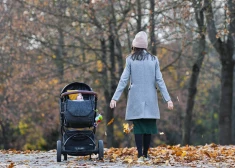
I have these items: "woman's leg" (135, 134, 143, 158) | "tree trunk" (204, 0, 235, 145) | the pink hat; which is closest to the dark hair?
the pink hat

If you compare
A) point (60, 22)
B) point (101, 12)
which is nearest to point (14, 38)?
point (60, 22)

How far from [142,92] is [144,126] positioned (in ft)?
1.84

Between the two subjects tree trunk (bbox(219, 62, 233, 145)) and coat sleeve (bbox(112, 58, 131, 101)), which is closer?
coat sleeve (bbox(112, 58, 131, 101))

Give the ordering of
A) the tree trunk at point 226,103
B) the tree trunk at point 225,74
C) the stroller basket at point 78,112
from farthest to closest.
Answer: the tree trunk at point 226,103
the tree trunk at point 225,74
the stroller basket at point 78,112

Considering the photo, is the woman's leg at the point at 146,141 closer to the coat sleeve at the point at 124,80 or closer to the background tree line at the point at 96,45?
the coat sleeve at the point at 124,80

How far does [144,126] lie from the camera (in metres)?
10.4

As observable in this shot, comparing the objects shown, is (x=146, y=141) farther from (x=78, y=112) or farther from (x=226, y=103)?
(x=226, y=103)

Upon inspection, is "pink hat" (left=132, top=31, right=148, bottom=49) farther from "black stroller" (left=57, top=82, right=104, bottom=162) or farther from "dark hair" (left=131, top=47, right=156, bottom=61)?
"black stroller" (left=57, top=82, right=104, bottom=162)

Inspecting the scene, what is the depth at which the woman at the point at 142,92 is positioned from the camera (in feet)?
33.9

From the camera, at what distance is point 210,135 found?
44562 mm

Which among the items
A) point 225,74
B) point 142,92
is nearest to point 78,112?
point 142,92

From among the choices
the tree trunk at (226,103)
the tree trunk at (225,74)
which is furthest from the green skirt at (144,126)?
the tree trunk at (226,103)

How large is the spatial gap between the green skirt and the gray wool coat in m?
0.13

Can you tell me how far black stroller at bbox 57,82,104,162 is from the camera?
1030 cm
